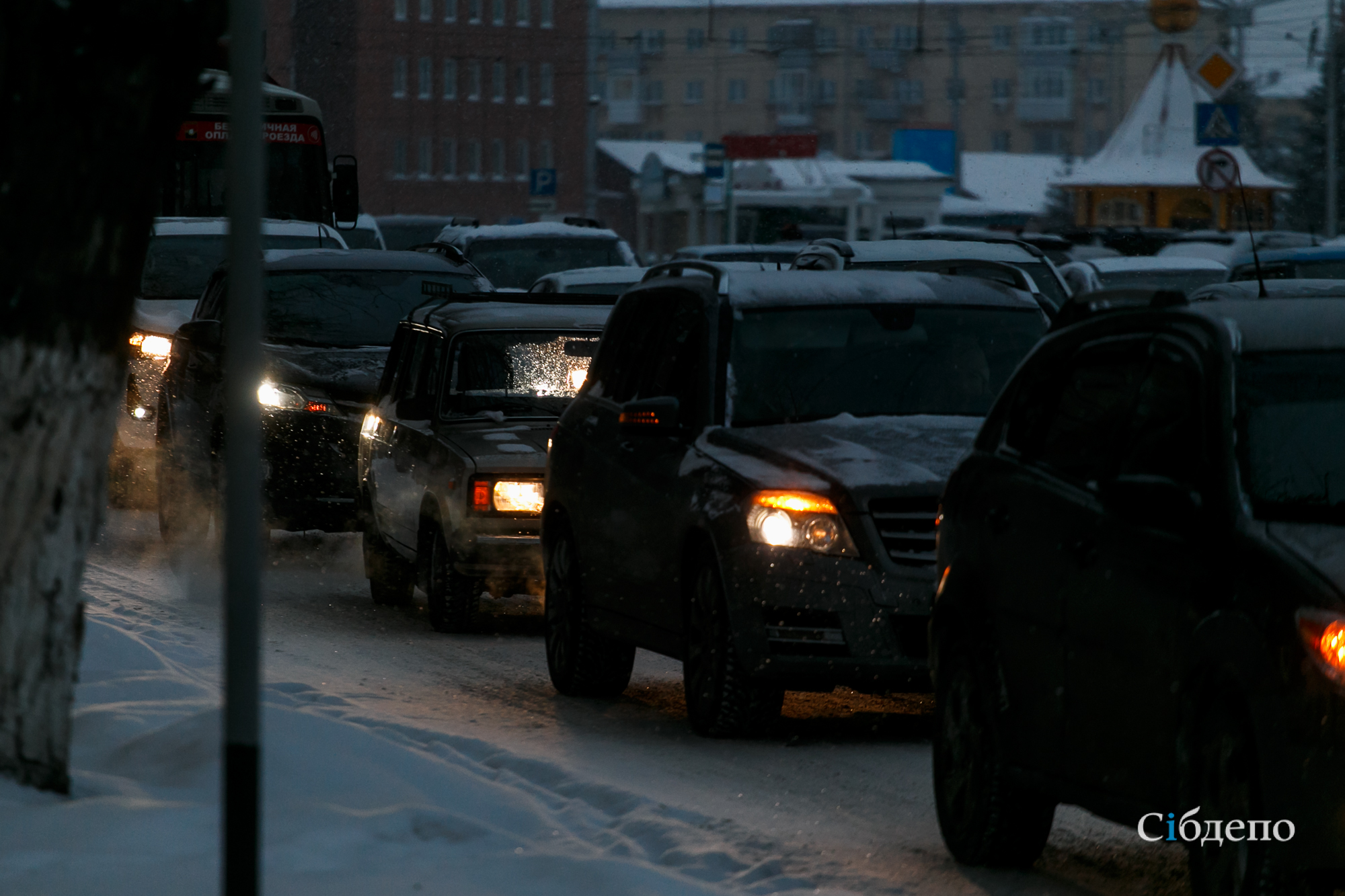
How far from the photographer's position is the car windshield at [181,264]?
18.5 meters

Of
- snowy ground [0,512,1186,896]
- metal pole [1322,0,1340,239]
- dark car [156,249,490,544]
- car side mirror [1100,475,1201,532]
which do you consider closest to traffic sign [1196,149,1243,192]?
dark car [156,249,490,544]

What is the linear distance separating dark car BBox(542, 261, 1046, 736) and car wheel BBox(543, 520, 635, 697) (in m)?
0.01

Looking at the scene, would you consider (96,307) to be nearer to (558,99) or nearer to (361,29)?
(361,29)

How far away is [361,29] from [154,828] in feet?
330

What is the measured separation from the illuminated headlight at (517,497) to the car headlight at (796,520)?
3.41 meters

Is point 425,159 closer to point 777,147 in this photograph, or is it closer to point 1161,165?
point 777,147

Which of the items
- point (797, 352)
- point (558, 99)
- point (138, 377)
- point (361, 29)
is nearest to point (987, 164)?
point (558, 99)

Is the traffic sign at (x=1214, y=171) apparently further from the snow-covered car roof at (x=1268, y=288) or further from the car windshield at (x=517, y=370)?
the car windshield at (x=517, y=370)

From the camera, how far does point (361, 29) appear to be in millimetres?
103750

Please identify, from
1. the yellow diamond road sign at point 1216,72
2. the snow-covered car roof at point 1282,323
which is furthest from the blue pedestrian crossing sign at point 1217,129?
the snow-covered car roof at point 1282,323

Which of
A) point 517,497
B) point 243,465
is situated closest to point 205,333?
point 517,497

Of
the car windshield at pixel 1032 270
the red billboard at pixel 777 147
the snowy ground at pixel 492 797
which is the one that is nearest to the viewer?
the snowy ground at pixel 492 797

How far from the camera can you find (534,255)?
2628cm

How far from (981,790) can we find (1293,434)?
139cm
